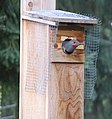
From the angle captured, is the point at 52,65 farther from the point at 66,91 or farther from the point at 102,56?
the point at 102,56

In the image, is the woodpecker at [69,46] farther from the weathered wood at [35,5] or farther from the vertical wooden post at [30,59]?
the weathered wood at [35,5]

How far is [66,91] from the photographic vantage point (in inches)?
90.7

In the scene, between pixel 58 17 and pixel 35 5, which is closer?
pixel 58 17

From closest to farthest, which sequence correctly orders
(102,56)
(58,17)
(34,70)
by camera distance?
(58,17) < (34,70) < (102,56)

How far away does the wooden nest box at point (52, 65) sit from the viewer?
227 centimetres

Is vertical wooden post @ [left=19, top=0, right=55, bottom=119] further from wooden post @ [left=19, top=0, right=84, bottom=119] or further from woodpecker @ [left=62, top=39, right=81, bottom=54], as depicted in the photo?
woodpecker @ [left=62, top=39, right=81, bottom=54]

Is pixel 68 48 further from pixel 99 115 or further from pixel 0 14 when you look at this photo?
pixel 99 115

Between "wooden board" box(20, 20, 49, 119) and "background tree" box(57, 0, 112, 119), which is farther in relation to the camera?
"background tree" box(57, 0, 112, 119)

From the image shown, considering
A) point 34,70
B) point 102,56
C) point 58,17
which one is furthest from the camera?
point 102,56

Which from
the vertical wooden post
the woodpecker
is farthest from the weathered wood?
the woodpecker

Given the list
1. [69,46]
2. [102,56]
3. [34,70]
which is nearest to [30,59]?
[34,70]

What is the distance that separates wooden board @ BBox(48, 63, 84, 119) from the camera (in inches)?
89.1

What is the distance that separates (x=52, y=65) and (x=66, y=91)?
0.46 feet

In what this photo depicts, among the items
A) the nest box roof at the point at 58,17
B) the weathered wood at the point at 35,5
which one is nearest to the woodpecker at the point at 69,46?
the nest box roof at the point at 58,17
